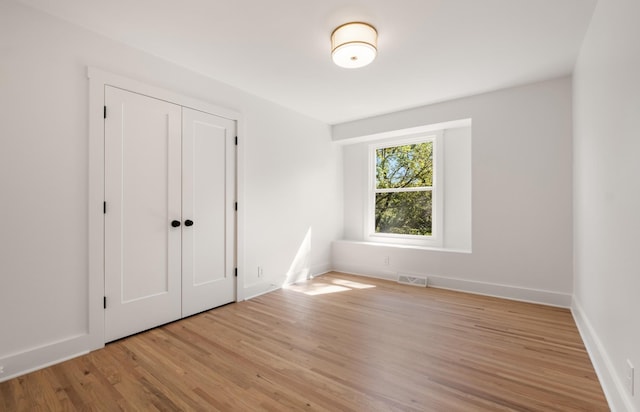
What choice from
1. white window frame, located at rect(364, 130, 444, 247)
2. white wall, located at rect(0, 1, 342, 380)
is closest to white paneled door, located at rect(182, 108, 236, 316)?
white wall, located at rect(0, 1, 342, 380)

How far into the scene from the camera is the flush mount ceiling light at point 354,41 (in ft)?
7.79

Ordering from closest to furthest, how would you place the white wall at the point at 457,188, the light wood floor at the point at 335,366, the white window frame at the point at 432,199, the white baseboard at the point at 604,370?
1. the white baseboard at the point at 604,370
2. the light wood floor at the point at 335,366
3. the white wall at the point at 457,188
4. the white window frame at the point at 432,199

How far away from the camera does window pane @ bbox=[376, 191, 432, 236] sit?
4.90m

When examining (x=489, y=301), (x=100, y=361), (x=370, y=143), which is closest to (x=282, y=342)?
(x=100, y=361)

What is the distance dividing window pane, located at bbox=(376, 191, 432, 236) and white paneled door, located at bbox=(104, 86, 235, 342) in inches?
111

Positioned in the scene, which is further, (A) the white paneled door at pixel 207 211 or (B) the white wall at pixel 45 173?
(A) the white paneled door at pixel 207 211

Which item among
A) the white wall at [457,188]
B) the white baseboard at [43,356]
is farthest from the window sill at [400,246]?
the white baseboard at [43,356]

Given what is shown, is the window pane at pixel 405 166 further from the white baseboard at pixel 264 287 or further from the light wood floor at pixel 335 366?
the light wood floor at pixel 335 366

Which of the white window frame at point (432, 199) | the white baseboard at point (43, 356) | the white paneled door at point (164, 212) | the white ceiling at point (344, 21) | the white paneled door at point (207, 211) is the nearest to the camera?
the white baseboard at point (43, 356)

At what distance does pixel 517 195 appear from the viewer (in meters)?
3.70

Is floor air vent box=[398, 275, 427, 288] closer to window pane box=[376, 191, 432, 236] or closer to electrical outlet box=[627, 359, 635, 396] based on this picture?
window pane box=[376, 191, 432, 236]

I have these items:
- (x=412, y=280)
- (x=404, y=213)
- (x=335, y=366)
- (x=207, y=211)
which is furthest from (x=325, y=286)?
(x=335, y=366)

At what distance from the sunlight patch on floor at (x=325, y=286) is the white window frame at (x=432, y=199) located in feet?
3.71

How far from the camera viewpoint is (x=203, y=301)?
10.9 ft
